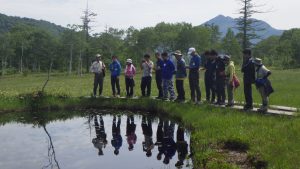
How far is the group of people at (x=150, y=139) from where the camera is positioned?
42.3ft

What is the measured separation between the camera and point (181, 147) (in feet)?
44.1

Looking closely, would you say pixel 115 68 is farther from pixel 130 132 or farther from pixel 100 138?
pixel 100 138

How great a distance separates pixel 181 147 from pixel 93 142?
131 inches

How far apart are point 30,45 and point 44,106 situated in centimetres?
7698

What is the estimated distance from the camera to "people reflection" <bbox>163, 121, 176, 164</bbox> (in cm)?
1249

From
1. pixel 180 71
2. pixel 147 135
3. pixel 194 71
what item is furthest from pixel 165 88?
pixel 147 135

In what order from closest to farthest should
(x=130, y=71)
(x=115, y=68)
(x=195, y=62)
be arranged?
(x=195, y=62), (x=130, y=71), (x=115, y=68)

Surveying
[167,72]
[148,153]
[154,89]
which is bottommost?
[148,153]

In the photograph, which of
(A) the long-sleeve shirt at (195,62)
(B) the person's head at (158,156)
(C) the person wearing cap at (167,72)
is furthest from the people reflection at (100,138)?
(A) the long-sleeve shirt at (195,62)

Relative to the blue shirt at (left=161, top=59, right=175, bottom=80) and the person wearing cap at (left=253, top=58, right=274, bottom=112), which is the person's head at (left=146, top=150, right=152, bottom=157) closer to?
the person wearing cap at (left=253, top=58, right=274, bottom=112)

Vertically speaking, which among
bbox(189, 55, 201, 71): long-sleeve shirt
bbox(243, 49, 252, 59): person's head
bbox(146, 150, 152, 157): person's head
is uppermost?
bbox(243, 49, 252, 59): person's head

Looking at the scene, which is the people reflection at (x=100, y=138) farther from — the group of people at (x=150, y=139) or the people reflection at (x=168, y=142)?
the people reflection at (x=168, y=142)

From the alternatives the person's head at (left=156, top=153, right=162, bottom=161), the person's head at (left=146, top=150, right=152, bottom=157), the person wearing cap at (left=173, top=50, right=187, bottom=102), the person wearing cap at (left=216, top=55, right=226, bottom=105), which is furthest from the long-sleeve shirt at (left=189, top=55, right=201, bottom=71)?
the person's head at (left=156, top=153, right=162, bottom=161)

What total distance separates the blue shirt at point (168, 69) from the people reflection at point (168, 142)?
291 centimetres
